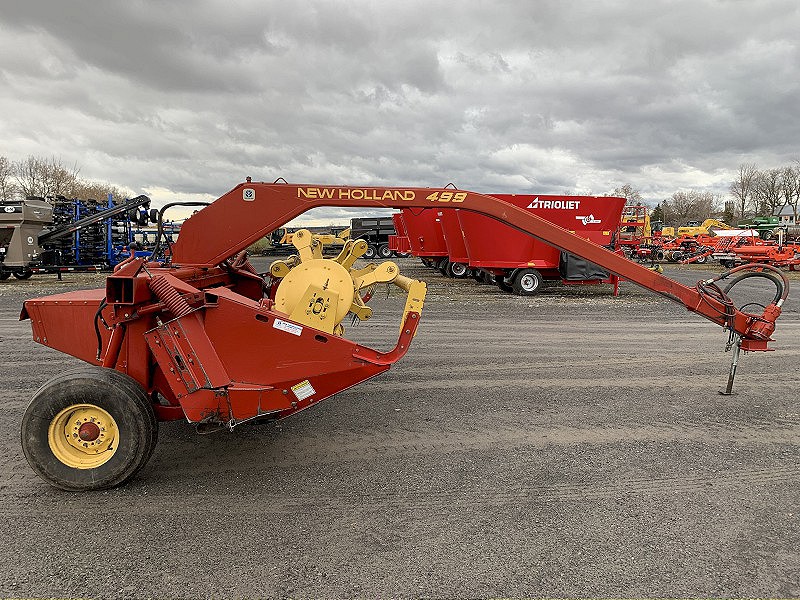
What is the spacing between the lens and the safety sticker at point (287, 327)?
3.60m

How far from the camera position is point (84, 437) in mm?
3396

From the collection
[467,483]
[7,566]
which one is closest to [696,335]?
[467,483]

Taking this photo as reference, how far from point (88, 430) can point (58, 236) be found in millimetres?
16866

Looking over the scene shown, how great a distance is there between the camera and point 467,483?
3645 mm

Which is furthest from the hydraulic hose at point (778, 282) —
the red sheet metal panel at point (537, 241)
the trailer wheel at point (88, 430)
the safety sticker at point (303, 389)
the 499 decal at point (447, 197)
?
the red sheet metal panel at point (537, 241)

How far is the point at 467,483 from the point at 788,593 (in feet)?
5.69

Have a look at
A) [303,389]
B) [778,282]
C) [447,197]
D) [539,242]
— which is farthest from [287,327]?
[539,242]

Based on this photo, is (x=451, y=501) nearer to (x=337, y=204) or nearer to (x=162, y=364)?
(x=162, y=364)

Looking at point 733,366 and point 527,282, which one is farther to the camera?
point 527,282

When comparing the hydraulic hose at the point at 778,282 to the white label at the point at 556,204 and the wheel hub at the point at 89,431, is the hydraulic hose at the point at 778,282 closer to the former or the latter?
the wheel hub at the point at 89,431

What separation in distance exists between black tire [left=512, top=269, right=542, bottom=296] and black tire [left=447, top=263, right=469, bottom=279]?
4.79 m

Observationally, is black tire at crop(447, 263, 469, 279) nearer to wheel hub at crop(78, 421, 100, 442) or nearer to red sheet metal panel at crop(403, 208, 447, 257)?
red sheet metal panel at crop(403, 208, 447, 257)

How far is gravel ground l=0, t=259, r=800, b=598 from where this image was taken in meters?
2.68

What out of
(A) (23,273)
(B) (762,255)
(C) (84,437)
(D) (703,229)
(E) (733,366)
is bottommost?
(C) (84,437)
